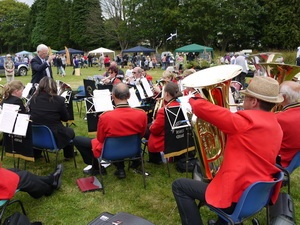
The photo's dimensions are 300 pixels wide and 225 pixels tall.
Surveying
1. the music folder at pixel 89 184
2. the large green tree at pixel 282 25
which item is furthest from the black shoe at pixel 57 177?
the large green tree at pixel 282 25

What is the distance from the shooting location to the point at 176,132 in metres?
3.89

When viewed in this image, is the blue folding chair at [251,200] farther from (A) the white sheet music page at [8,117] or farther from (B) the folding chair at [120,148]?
(A) the white sheet music page at [8,117]

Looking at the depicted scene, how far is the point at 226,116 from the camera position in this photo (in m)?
2.03

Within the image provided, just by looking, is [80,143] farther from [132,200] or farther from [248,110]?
[248,110]

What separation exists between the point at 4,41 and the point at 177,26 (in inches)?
1672

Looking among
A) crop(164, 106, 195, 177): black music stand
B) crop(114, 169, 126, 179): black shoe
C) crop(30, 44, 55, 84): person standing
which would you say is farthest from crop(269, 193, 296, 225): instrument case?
crop(30, 44, 55, 84): person standing

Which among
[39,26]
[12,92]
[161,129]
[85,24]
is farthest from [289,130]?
[39,26]

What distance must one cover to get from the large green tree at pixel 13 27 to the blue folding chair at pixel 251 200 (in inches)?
2515

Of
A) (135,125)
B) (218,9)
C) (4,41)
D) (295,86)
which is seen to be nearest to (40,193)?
(135,125)

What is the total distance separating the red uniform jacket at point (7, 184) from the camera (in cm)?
249

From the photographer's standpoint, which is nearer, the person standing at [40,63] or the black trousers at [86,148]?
the black trousers at [86,148]

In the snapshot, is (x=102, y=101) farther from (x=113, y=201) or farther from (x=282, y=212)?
(x=282, y=212)

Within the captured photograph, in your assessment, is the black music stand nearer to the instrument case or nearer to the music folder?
the music folder

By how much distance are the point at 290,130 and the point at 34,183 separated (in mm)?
2820
